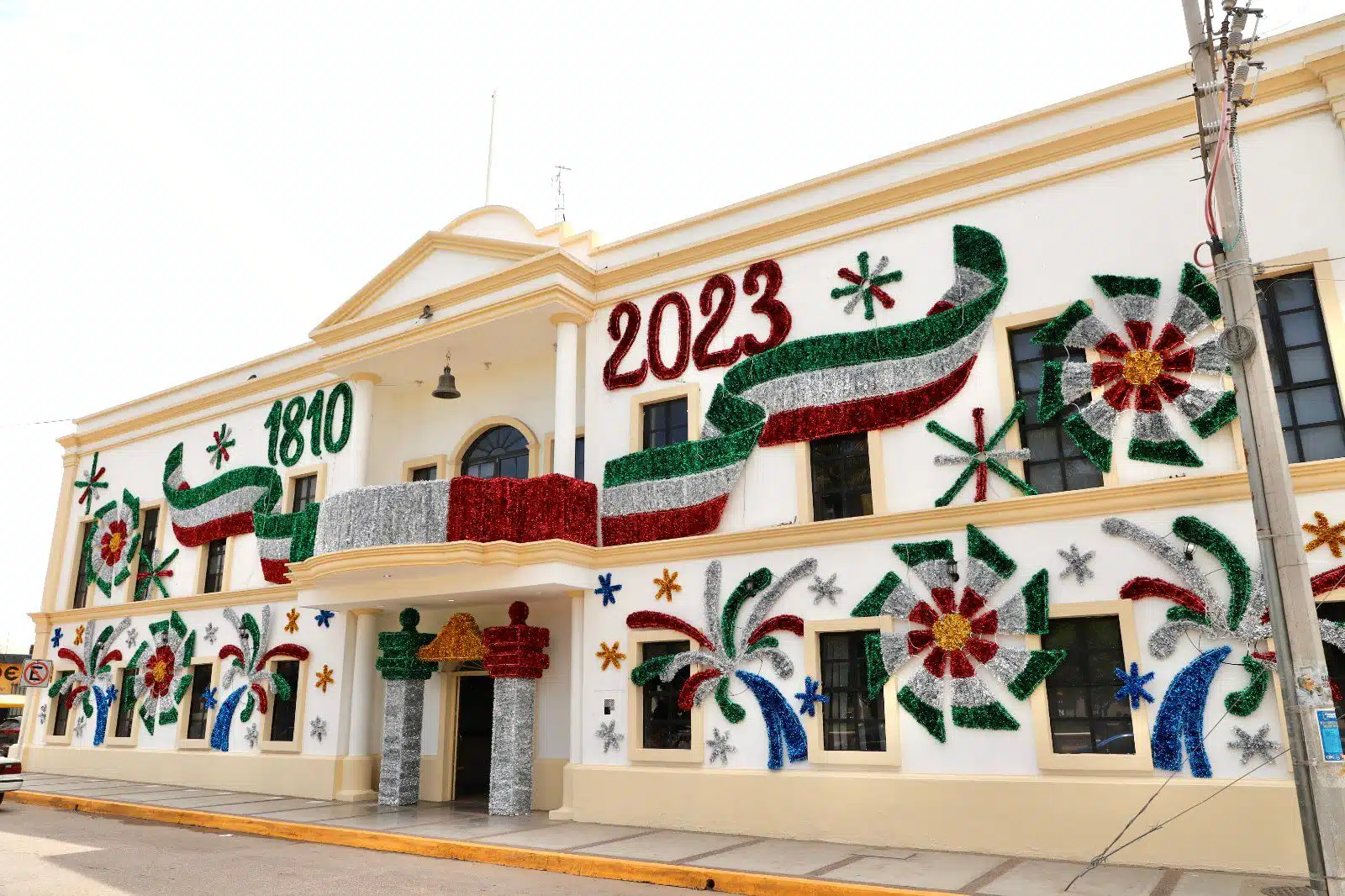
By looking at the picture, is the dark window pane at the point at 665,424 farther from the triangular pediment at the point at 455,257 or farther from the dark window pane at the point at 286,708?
the dark window pane at the point at 286,708

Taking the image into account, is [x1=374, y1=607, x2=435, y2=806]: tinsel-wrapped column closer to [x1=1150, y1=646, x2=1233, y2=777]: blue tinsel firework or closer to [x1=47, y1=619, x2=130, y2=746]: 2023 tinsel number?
[x1=47, y1=619, x2=130, y2=746]: 2023 tinsel number

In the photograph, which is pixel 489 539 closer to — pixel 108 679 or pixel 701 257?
pixel 701 257

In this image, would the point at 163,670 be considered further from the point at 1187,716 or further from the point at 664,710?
the point at 1187,716

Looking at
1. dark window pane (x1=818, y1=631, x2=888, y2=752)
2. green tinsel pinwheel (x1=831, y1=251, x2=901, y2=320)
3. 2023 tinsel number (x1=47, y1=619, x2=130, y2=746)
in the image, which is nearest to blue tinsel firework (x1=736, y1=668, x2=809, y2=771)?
dark window pane (x1=818, y1=631, x2=888, y2=752)

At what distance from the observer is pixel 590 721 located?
13.1 metres

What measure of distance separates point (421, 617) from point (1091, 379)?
37.4 ft

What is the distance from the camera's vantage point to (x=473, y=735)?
16156 millimetres

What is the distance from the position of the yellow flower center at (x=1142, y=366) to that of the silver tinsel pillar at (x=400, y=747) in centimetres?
1124

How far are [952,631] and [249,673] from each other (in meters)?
13.0

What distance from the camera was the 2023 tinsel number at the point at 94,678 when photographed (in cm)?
2003

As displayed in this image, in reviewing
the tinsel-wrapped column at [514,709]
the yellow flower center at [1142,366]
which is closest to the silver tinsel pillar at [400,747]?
the tinsel-wrapped column at [514,709]

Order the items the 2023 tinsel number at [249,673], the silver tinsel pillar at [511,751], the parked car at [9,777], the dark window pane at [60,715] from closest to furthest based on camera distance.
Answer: the silver tinsel pillar at [511,751]
the parked car at [9,777]
the 2023 tinsel number at [249,673]
the dark window pane at [60,715]

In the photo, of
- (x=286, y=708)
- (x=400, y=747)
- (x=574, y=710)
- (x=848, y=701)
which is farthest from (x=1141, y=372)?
(x=286, y=708)

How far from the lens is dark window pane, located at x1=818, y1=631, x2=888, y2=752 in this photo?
11102mm
